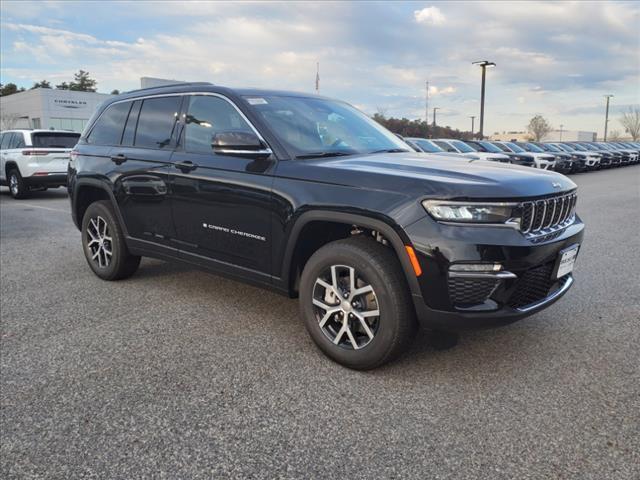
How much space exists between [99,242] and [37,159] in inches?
346

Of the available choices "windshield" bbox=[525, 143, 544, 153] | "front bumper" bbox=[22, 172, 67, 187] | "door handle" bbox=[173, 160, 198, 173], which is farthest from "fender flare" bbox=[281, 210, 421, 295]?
"windshield" bbox=[525, 143, 544, 153]

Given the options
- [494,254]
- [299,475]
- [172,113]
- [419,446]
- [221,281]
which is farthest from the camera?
[221,281]

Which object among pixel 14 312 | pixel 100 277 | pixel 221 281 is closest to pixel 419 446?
pixel 221 281

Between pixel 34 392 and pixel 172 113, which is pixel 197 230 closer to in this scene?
pixel 172 113

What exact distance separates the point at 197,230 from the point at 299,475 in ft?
7.64

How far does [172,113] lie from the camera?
4.48m

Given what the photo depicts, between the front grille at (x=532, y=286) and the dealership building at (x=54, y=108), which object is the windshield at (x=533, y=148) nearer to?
the front grille at (x=532, y=286)

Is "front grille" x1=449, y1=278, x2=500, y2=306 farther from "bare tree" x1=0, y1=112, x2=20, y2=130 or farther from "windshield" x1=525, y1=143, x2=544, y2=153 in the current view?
"bare tree" x1=0, y1=112, x2=20, y2=130

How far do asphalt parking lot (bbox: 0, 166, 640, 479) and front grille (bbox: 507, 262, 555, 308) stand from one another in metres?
0.48

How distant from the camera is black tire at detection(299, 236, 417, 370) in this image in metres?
3.04

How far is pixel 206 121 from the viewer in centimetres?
417

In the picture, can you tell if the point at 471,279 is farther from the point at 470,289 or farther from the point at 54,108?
the point at 54,108

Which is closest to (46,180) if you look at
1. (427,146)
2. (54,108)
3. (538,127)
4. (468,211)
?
(427,146)

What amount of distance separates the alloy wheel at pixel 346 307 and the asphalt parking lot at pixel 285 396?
0.23 metres
